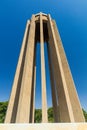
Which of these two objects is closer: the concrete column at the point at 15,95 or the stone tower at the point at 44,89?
the stone tower at the point at 44,89

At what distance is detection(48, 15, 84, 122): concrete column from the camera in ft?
32.5

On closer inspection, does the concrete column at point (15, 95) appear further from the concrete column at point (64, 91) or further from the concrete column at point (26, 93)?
the concrete column at point (64, 91)

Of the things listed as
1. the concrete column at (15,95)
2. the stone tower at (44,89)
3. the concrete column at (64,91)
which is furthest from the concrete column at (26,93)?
the concrete column at (64,91)

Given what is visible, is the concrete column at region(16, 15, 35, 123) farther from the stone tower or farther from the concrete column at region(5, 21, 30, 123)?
Result: the concrete column at region(5, 21, 30, 123)

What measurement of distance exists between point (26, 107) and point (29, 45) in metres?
4.81

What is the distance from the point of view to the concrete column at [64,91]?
9.91 meters

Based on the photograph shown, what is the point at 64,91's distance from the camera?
10.5 m

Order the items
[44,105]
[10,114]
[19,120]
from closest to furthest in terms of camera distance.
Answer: [19,120], [44,105], [10,114]
